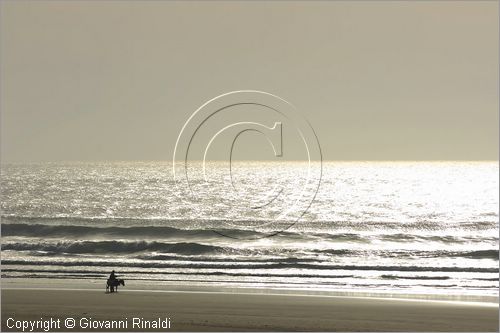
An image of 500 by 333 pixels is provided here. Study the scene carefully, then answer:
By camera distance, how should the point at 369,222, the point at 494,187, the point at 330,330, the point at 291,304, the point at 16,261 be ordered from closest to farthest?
the point at 330,330
the point at 291,304
the point at 16,261
the point at 369,222
the point at 494,187

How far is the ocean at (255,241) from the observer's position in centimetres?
3067

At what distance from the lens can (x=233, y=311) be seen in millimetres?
21906

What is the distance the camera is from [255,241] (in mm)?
47312

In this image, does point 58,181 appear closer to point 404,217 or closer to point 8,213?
point 8,213

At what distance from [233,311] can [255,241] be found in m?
25.4

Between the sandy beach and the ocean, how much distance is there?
332cm

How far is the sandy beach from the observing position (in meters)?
19.9

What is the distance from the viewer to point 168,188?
4161 inches

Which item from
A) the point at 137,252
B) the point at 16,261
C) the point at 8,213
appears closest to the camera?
the point at 16,261

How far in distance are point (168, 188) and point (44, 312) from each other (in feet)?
277

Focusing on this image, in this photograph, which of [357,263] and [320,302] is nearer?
[320,302]

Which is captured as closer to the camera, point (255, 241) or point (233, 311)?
point (233, 311)

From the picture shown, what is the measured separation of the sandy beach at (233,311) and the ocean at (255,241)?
131 inches

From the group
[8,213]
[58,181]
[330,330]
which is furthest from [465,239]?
[58,181]
